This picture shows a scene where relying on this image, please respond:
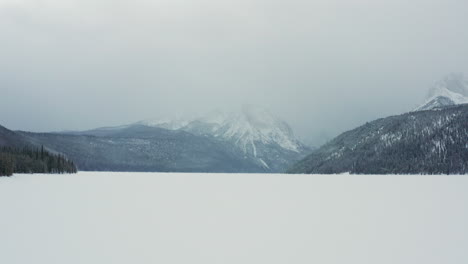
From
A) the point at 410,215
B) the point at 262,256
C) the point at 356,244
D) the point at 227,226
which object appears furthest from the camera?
the point at 410,215

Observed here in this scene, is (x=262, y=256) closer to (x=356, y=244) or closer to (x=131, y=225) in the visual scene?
(x=356, y=244)

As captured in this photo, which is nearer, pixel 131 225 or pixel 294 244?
pixel 294 244

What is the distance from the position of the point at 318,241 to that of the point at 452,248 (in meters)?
8.10

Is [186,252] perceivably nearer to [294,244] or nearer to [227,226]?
[294,244]

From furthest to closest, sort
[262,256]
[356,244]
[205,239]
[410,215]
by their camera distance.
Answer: [410,215], [205,239], [356,244], [262,256]

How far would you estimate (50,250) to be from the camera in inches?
999

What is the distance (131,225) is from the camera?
37000 millimetres

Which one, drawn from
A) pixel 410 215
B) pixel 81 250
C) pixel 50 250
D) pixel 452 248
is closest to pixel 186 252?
pixel 81 250

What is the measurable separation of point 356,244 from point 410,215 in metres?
18.3

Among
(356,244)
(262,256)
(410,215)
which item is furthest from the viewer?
(410,215)

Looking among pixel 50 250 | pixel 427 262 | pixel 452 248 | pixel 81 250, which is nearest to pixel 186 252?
pixel 81 250

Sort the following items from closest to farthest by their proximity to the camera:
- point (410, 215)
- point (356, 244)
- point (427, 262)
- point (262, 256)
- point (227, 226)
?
point (427, 262) → point (262, 256) → point (356, 244) → point (227, 226) → point (410, 215)

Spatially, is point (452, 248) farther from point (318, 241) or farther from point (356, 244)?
point (318, 241)

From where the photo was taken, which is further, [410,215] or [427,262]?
[410,215]
